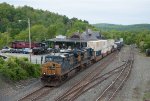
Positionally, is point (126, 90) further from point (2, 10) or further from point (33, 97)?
point (2, 10)

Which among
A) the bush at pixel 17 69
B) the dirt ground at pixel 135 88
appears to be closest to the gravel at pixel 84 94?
the dirt ground at pixel 135 88

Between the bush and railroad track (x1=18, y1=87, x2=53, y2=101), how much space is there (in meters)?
3.99

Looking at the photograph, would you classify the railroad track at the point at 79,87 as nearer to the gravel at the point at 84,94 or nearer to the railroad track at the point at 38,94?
the gravel at the point at 84,94

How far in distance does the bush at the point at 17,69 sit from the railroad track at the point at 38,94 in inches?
157

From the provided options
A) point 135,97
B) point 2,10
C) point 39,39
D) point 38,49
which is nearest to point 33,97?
point 135,97

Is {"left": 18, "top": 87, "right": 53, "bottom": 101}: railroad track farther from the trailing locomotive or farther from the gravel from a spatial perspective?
the trailing locomotive

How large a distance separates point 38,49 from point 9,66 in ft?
117

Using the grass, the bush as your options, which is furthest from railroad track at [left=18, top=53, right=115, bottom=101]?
the grass

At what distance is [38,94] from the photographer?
2969 cm

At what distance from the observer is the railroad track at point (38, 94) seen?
2764cm

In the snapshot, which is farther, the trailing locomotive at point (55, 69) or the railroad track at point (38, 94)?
the trailing locomotive at point (55, 69)

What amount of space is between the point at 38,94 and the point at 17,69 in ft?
24.6

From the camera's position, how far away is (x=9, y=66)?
119ft

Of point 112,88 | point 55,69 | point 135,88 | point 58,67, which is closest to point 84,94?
point 112,88
